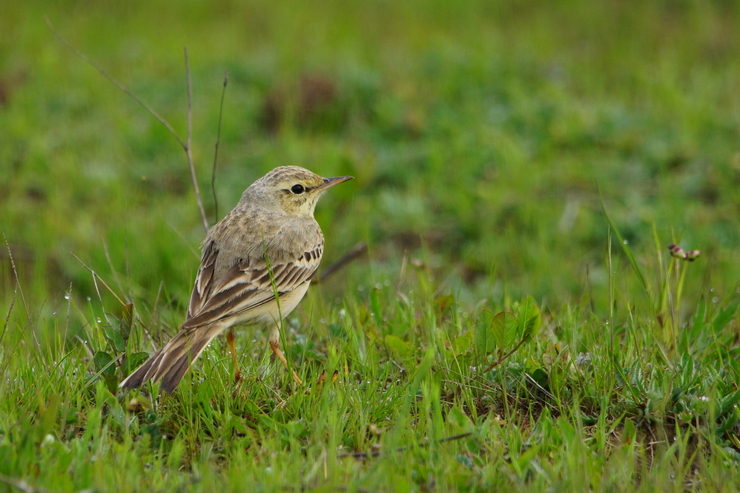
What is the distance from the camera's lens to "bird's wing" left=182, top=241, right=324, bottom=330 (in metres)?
4.17

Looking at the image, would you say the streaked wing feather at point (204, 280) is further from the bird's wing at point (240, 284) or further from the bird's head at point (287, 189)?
the bird's head at point (287, 189)

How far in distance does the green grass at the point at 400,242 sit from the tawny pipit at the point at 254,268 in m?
0.16

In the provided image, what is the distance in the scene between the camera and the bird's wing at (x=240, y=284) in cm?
417

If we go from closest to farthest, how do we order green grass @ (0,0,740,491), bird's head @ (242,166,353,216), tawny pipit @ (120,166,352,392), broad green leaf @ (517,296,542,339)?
green grass @ (0,0,740,491), tawny pipit @ (120,166,352,392), broad green leaf @ (517,296,542,339), bird's head @ (242,166,353,216)

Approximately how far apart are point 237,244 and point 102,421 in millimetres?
1414

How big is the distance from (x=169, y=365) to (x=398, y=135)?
244 inches

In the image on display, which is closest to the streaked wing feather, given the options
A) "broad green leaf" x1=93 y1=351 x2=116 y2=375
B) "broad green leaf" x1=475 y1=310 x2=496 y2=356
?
"broad green leaf" x1=93 y1=351 x2=116 y2=375

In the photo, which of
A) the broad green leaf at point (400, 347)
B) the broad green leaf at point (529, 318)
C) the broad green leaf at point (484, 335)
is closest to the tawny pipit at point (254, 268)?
the broad green leaf at point (400, 347)

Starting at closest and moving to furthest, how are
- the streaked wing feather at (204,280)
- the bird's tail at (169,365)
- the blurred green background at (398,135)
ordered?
1. the bird's tail at (169,365)
2. the streaked wing feather at (204,280)
3. the blurred green background at (398,135)

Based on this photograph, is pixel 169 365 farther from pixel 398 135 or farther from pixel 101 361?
pixel 398 135

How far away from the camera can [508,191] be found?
317 inches

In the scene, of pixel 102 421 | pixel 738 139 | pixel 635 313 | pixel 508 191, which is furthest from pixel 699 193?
pixel 102 421

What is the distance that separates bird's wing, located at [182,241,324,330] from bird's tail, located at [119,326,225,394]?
125mm

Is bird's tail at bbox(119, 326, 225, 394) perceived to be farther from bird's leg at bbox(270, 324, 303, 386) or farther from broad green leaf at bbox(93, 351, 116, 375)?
bird's leg at bbox(270, 324, 303, 386)
